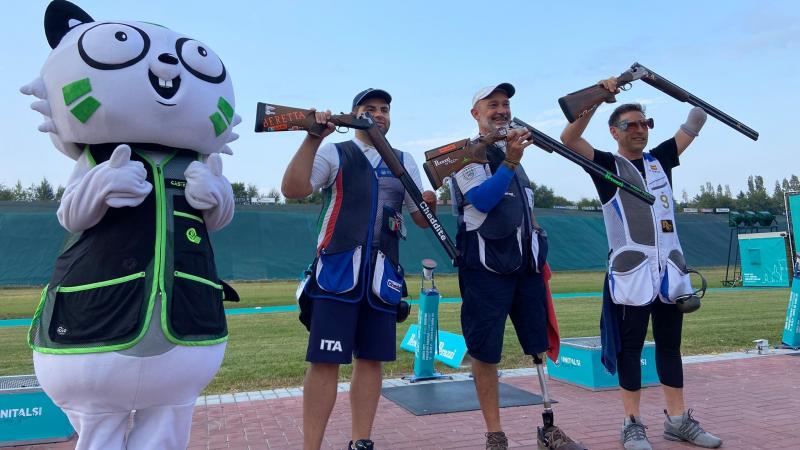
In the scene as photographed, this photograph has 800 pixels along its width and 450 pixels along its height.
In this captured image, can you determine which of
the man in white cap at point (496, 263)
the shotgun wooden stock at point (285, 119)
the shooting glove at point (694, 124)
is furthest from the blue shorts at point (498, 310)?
the shooting glove at point (694, 124)

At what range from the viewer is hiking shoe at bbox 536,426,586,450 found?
11.1 ft

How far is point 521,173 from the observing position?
11.8 ft

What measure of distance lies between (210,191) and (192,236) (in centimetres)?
20

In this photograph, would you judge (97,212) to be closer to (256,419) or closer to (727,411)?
(256,419)

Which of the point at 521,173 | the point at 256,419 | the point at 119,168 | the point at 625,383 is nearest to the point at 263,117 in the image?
the point at 119,168

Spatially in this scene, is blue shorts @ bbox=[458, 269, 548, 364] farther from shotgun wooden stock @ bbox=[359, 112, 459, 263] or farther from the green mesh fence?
the green mesh fence

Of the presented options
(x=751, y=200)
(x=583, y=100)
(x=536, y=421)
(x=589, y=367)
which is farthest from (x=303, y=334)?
(x=751, y=200)

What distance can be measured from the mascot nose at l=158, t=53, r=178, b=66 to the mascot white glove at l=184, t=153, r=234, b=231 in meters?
0.41

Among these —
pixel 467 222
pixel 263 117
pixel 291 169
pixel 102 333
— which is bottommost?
pixel 102 333

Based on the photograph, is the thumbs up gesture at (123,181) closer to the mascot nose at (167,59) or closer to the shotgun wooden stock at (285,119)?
the mascot nose at (167,59)

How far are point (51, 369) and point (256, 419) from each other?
7.77 ft

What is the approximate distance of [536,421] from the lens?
4.16 metres

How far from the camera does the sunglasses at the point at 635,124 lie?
12.5ft

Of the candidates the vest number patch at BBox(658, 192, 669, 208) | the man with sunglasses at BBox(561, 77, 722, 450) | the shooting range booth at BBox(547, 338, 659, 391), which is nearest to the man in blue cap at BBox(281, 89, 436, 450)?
the man with sunglasses at BBox(561, 77, 722, 450)
